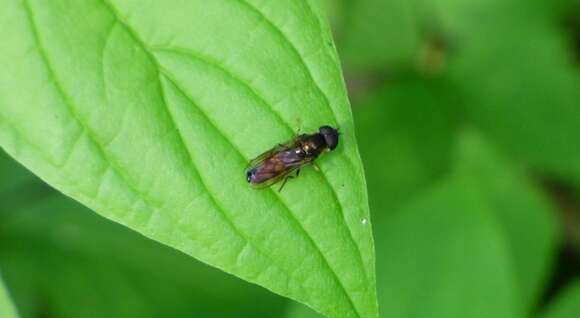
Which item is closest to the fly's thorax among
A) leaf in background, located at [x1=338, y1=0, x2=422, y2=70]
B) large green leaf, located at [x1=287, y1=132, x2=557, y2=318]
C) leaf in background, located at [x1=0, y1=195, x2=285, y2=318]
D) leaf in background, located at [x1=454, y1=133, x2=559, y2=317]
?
large green leaf, located at [x1=287, y1=132, x2=557, y2=318]

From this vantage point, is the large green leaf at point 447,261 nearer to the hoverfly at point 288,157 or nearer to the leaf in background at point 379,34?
the hoverfly at point 288,157

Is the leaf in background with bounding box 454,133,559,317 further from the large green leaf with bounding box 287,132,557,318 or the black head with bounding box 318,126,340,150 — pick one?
the black head with bounding box 318,126,340,150

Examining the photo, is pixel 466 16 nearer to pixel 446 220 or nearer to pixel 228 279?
pixel 446 220

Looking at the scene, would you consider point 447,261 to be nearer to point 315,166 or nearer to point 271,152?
point 315,166

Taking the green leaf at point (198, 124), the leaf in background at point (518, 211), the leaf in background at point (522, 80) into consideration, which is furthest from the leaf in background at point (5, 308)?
the leaf in background at point (522, 80)

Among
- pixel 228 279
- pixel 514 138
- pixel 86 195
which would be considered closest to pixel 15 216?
pixel 228 279
